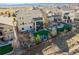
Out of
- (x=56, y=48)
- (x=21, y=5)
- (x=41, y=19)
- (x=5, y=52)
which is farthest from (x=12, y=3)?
(x=56, y=48)

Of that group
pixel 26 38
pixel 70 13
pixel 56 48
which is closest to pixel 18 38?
pixel 26 38

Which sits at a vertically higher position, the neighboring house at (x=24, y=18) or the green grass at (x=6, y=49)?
the neighboring house at (x=24, y=18)

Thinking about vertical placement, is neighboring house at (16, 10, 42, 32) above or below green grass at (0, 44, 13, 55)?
above

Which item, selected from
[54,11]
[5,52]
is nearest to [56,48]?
[54,11]

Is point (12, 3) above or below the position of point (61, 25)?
above

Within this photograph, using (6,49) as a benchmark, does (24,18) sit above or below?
above

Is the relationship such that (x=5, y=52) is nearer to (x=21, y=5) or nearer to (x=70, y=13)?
(x=21, y=5)
